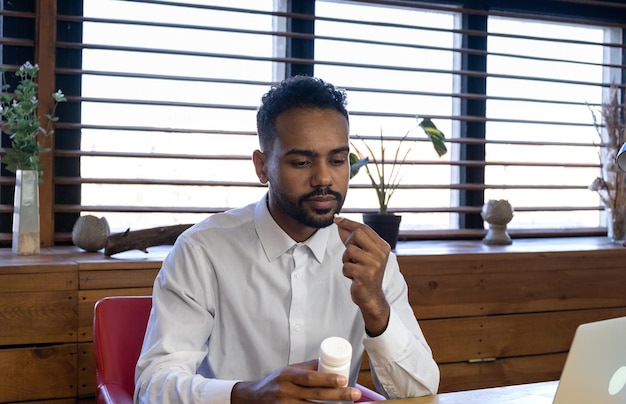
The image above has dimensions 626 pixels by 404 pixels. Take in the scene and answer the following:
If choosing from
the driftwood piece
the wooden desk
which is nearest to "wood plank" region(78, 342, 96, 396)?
the driftwood piece

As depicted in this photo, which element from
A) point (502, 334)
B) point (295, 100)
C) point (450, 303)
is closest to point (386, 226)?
point (450, 303)

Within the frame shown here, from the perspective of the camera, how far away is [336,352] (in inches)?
50.1

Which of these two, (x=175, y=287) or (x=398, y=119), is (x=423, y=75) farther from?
(x=175, y=287)

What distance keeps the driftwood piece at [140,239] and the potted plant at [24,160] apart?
29 centimetres

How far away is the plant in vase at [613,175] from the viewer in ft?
13.6

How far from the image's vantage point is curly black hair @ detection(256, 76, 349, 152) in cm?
187

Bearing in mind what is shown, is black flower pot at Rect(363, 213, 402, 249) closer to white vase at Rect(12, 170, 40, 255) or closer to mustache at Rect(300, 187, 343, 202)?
white vase at Rect(12, 170, 40, 255)

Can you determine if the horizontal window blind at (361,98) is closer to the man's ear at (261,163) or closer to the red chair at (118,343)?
the red chair at (118,343)

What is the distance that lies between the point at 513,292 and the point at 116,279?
5.69 ft

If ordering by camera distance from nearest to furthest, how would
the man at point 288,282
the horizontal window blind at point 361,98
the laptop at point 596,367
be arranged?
the laptop at point 596,367, the man at point 288,282, the horizontal window blind at point 361,98

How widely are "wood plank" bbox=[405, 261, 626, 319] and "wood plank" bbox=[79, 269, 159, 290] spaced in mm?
1073

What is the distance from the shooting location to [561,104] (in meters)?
4.45

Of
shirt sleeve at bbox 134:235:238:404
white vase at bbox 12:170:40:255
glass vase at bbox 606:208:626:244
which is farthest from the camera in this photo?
glass vase at bbox 606:208:626:244

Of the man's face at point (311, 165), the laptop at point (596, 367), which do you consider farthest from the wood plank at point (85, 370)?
the laptop at point (596, 367)
